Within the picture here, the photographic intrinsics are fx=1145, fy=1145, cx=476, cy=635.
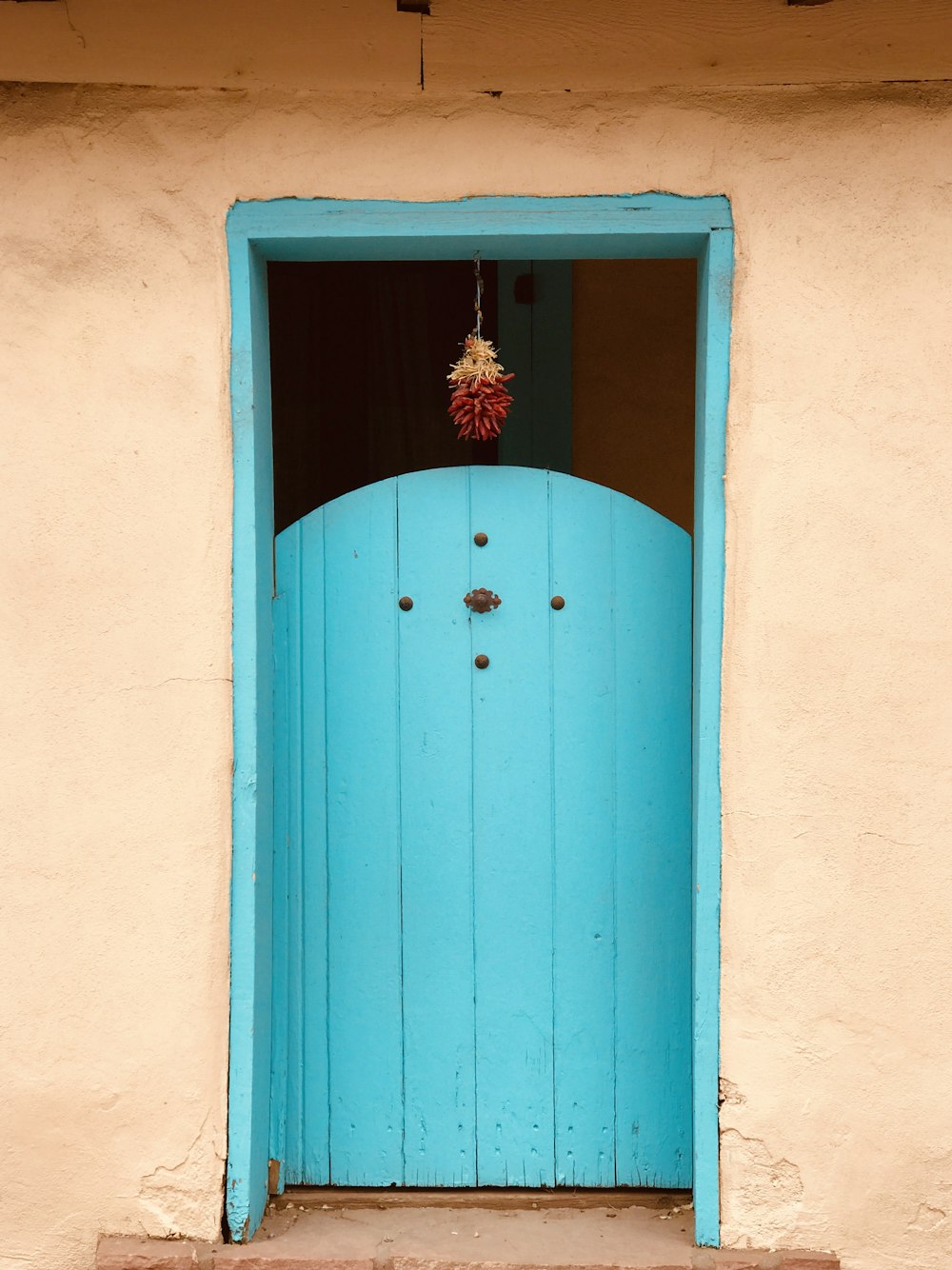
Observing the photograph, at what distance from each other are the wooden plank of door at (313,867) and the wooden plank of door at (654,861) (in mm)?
744

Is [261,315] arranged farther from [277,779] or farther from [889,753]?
[889,753]

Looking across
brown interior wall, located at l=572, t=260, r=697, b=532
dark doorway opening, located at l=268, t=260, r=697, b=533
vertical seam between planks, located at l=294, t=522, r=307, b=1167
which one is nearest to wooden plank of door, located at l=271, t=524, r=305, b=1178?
vertical seam between planks, located at l=294, t=522, r=307, b=1167

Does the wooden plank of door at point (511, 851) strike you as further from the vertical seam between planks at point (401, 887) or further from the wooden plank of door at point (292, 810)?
the wooden plank of door at point (292, 810)

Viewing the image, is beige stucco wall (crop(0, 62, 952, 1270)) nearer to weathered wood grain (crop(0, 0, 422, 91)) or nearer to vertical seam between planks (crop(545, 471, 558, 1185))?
weathered wood grain (crop(0, 0, 422, 91))

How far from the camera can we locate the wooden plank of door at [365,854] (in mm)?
2889

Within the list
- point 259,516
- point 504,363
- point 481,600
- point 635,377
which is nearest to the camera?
point 259,516

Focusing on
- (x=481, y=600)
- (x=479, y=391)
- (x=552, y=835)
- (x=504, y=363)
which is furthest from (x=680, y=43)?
(x=552, y=835)

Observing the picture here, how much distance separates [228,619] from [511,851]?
91 cm

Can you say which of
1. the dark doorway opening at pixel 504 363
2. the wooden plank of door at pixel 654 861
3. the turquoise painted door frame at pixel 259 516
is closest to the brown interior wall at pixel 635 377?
the dark doorway opening at pixel 504 363

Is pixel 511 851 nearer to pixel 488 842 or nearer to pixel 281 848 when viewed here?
pixel 488 842

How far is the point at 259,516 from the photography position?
273cm

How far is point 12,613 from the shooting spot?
2.68 metres

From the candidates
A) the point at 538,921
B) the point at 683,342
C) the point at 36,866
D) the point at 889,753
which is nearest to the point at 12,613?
the point at 36,866

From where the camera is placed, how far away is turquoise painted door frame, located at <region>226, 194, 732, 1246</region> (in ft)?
8.63
